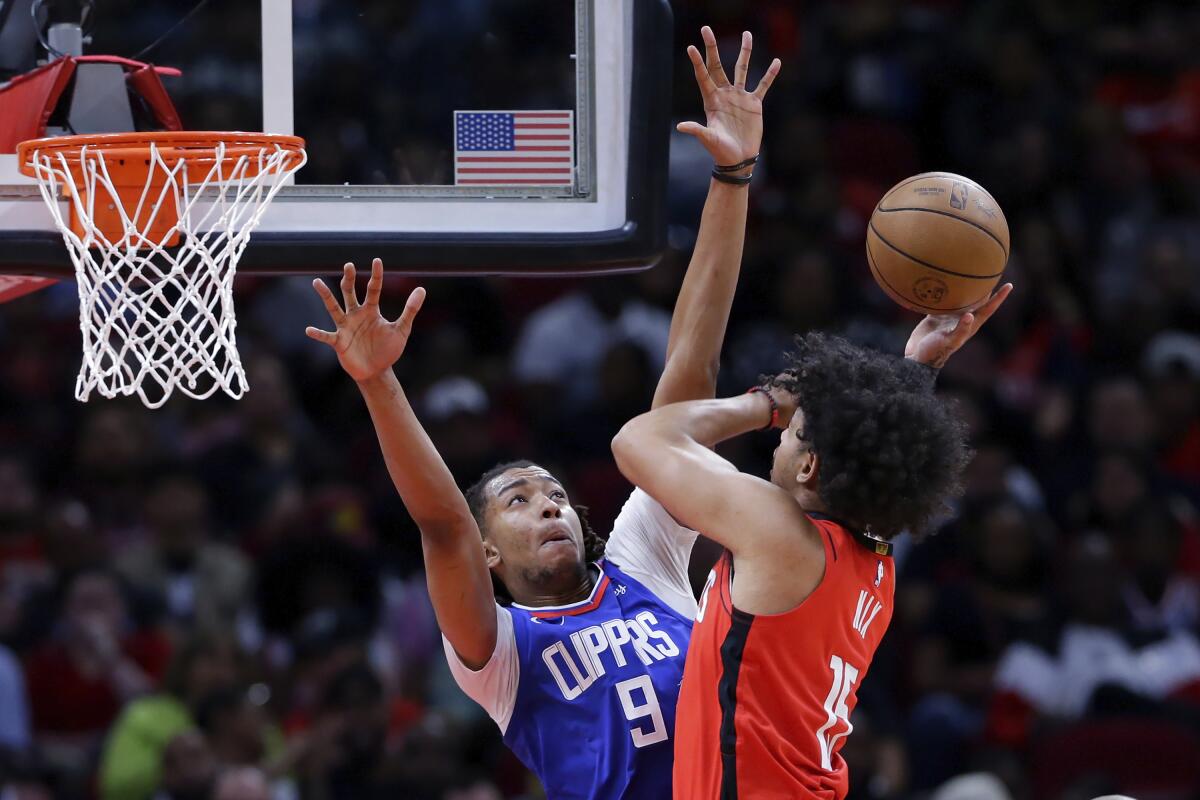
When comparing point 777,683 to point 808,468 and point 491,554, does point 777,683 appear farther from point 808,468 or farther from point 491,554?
point 491,554

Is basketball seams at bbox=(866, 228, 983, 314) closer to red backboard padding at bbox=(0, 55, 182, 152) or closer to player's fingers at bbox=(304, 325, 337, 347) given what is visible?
player's fingers at bbox=(304, 325, 337, 347)

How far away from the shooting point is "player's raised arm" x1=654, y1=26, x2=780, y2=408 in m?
3.89

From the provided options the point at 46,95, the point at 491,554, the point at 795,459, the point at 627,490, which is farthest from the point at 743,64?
the point at 627,490

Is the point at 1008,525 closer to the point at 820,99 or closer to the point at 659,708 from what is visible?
the point at 820,99

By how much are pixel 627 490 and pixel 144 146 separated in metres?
3.47

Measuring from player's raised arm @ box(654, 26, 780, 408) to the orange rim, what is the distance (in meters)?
1.01

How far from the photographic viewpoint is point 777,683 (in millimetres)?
3301

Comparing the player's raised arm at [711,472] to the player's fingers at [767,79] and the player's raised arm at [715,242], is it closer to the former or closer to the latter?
the player's raised arm at [715,242]

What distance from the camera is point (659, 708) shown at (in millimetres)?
3775

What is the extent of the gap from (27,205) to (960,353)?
5105 millimetres

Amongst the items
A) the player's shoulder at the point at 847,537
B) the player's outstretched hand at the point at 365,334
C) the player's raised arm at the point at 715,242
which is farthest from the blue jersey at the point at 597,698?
the player's outstretched hand at the point at 365,334

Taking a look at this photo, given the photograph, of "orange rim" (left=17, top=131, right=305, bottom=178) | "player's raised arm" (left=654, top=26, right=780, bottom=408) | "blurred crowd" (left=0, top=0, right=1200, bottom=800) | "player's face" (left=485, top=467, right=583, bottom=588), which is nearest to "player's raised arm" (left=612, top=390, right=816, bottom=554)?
"player's raised arm" (left=654, top=26, right=780, bottom=408)

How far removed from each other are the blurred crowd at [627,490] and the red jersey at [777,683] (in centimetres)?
295

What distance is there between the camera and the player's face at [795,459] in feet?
11.2
